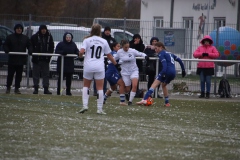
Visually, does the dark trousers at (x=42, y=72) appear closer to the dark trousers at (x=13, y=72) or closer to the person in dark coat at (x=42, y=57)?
the person in dark coat at (x=42, y=57)

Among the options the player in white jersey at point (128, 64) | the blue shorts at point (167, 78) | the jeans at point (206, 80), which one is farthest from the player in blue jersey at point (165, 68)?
the jeans at point (206, 80)

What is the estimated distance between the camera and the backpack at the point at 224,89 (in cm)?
2194

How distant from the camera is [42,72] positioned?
21078 mm

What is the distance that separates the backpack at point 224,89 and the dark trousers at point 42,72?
17.3ft

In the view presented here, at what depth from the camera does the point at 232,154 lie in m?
9.74

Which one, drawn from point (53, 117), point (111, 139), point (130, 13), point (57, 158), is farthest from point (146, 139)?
point (130, 13)

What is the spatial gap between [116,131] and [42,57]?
960 centimetres

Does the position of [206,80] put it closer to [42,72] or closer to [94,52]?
[42,72]

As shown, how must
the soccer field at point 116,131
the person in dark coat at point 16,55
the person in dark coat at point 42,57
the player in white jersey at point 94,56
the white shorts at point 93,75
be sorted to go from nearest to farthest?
the soccer field at point 116,131
the player in white jersey at point 94,56
the white shorts at point 93,75
the person in dark coat at point 16,55
the person in dark coat at point 42,57

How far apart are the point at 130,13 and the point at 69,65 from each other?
3770 centimetres

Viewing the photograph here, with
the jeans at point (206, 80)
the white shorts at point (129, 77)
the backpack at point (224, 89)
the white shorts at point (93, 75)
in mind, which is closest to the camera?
the white shorts at point (93, 75)

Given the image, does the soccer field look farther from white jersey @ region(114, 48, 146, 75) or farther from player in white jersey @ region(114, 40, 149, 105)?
white jersey @ region(114, 48, 146, 75)

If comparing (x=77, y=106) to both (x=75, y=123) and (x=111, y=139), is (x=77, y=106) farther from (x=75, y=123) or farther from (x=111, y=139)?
(x=111, y=139)

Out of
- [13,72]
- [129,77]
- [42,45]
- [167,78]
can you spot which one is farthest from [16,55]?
[167,78]
